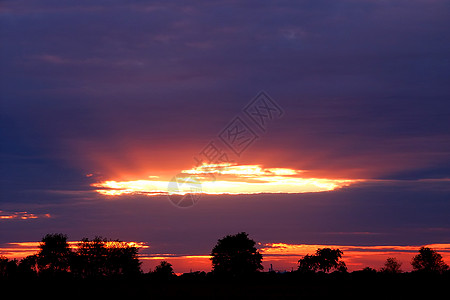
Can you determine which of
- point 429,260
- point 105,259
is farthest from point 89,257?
point 429,260

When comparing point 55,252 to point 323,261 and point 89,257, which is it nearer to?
point 89,257

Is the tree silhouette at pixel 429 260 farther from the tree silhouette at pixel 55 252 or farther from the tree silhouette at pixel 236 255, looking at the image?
the tree silhouette at pixel 55 252

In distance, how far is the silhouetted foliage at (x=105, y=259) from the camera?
511 ft

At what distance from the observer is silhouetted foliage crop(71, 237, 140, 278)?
155625 mm

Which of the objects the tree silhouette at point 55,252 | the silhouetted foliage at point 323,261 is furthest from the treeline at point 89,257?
the silhouetted foliage at point 323,261

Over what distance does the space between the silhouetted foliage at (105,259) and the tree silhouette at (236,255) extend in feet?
70.5

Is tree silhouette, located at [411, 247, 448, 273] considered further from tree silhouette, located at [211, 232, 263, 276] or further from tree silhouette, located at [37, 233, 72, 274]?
tree silhouette, located at [37, 233, 72, 274]

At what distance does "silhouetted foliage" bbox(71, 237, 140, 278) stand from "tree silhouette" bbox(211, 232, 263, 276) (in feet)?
70.5

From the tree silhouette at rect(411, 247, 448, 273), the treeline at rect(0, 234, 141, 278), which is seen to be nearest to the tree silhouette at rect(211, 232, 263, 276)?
the treeline at rect(0, 234, 141, 278)

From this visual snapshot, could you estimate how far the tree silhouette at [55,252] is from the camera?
15512 cm

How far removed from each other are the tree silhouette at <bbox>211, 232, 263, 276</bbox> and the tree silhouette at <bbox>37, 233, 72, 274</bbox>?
38.9 m

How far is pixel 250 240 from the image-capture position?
162750 mm

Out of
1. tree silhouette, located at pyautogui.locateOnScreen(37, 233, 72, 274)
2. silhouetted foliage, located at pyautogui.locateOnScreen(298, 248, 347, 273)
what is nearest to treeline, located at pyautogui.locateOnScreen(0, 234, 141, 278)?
tree silhouette, located at pyautogui.locateOnScreen(37, 233, 72, 274)

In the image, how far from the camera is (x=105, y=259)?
519 feet
